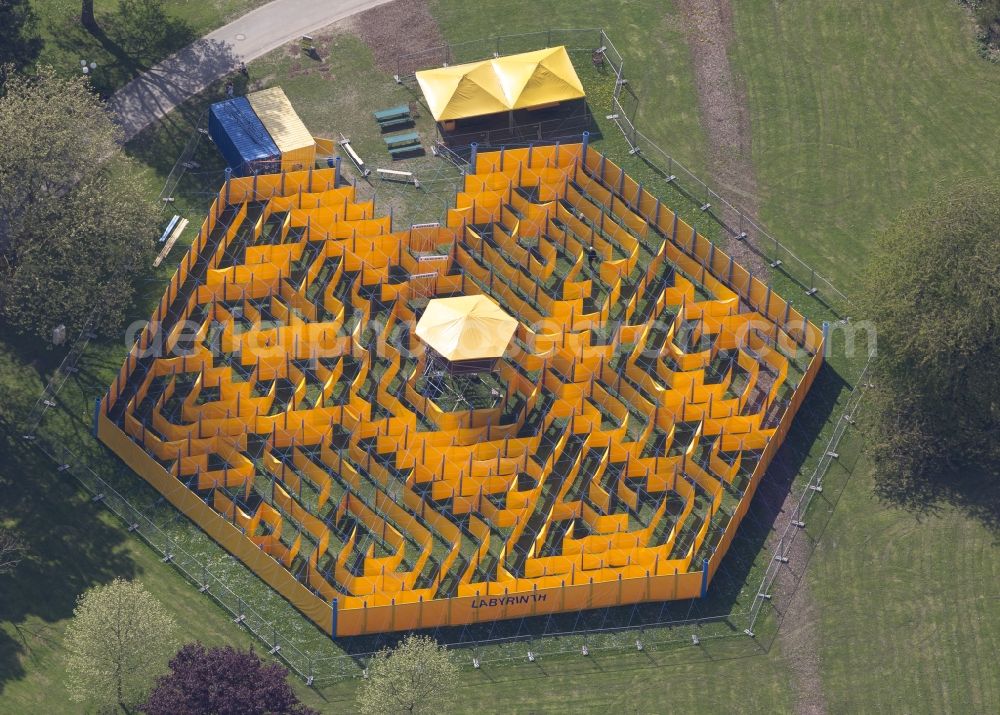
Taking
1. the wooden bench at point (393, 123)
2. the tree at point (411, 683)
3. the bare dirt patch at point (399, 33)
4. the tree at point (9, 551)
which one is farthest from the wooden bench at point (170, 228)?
the tree at point (411, 683)

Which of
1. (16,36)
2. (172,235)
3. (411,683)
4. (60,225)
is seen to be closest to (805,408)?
(411,683)

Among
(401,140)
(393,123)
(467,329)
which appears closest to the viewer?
(467,329)

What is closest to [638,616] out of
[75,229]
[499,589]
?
[499,589]

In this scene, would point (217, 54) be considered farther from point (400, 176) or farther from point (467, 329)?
point (467, 329)

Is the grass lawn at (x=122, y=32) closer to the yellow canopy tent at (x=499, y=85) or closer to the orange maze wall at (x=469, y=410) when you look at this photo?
the orange maze wall at (x=469, y=410)

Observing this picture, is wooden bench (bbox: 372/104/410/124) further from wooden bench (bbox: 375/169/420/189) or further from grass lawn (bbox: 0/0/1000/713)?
wooden bench (bbox: 375/169/420/189)

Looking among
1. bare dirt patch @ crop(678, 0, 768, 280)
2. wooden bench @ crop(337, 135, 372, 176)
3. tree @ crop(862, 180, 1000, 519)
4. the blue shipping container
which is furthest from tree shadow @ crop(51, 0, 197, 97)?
tree @ crop(862, 180, 1000, 519)
